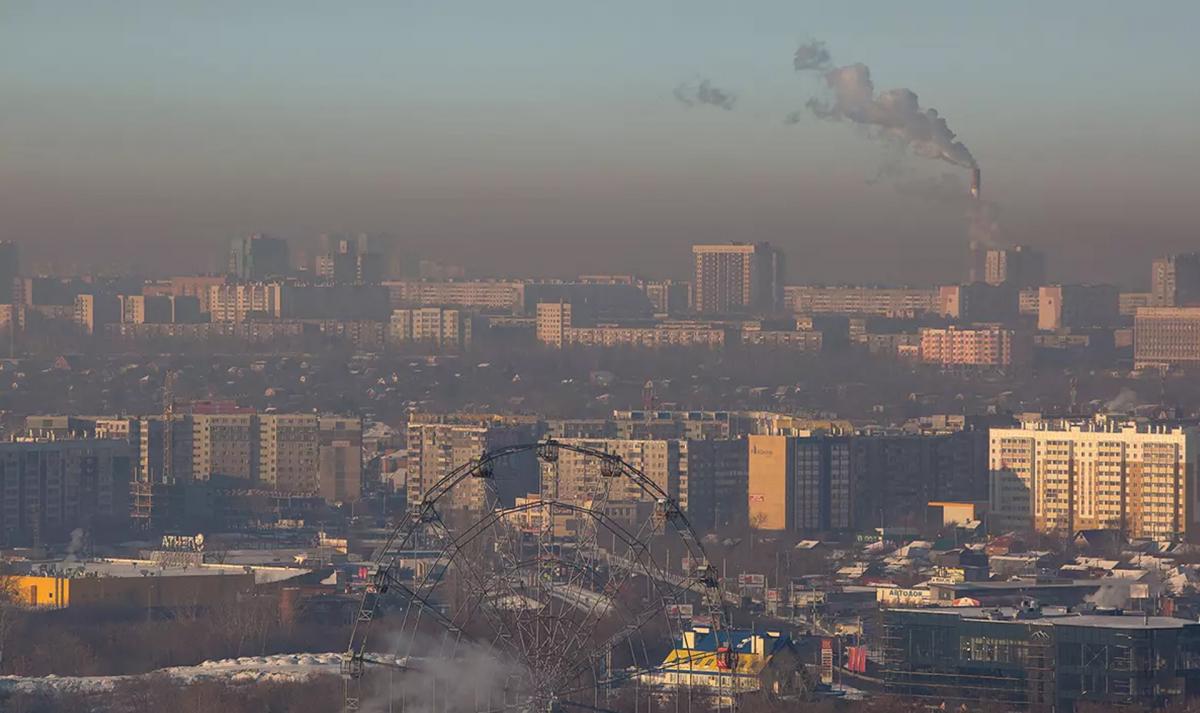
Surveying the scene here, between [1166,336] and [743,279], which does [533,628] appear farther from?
[743,279]

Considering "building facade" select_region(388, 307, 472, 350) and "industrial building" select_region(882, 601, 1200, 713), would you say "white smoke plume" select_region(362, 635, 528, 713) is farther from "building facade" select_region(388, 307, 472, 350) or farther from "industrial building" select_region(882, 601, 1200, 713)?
"building facade" select_region(388, 307, 472, 350)

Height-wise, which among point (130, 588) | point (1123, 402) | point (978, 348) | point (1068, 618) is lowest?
point (130, 588)

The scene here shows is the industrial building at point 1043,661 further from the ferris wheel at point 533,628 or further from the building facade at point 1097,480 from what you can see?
the building facade at point 1097,480

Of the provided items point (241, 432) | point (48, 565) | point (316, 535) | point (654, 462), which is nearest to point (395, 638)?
point (48, 565)

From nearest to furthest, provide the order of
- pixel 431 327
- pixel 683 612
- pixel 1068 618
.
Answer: pixel 1068 618 → pixel 683 612 → pixel 431 327

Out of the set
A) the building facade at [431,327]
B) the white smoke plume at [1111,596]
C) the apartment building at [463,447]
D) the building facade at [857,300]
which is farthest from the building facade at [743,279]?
the white smoke plume at [1111,596]

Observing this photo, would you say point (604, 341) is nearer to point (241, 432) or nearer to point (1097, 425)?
point (241, 432)

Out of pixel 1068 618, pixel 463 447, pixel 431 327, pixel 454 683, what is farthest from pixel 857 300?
pixel 454 683
